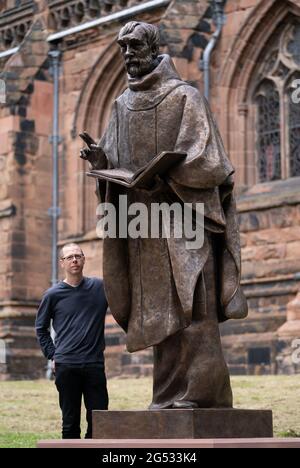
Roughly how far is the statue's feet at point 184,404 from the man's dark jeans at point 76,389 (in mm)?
1755

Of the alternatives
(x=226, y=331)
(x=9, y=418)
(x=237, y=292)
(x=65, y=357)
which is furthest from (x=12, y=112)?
(x=237, y=292)

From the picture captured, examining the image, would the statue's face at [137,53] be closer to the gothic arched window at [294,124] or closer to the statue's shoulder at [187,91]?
the statue's shoulder at [187,91]

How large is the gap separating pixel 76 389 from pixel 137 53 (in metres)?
2.38

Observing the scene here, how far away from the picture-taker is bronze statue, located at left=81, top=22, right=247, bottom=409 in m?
6.59

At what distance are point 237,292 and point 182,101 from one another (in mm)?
1038

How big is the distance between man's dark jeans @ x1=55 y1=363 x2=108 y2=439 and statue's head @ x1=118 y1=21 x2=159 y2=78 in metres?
2.15

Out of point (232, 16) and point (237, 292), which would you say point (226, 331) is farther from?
point (237, 292)

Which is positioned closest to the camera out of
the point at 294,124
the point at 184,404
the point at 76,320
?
the point at 184,404

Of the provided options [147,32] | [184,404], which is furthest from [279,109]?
[184,404]

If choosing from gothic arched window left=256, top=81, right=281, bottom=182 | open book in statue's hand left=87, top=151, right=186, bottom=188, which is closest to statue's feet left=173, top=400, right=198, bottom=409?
open book in statue's hand left=87, top=151, right=186, bottom=188

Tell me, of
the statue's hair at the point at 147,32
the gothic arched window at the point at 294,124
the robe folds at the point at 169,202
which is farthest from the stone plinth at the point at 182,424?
the gothic arched window at the point at 294,124

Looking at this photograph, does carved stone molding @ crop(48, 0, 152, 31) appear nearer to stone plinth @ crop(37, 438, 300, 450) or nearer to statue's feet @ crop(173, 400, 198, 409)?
statue's feet @ crop(173, 400, 198, 409)

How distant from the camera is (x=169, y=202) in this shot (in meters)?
6.73

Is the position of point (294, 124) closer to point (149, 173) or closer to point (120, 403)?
point (120, 403)
